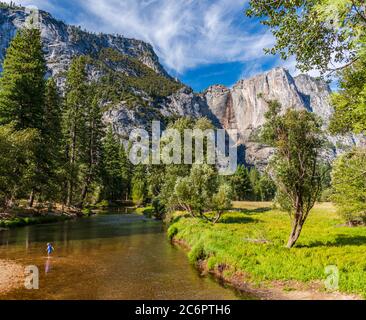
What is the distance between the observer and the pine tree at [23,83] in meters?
45.3

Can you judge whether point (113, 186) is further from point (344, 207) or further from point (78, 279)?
point (78, 279)

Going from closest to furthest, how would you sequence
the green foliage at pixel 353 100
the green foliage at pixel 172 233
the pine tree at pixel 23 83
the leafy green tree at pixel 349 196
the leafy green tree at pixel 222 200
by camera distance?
the green foliage at pixel 353 100
the green foliage at pixel 172 233
the leafy green tree at pixel 349 196
the leafy green tree at pixel 222 200
the pine tree at pixel 23 83

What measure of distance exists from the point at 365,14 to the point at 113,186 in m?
98.3

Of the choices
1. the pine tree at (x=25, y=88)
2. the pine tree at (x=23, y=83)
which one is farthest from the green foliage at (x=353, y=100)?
the pine tree at (x=23, y=83)

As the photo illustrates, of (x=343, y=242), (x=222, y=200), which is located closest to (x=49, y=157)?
(x=222, y=200)

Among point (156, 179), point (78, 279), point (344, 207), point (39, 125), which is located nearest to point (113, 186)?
point (156, 179)

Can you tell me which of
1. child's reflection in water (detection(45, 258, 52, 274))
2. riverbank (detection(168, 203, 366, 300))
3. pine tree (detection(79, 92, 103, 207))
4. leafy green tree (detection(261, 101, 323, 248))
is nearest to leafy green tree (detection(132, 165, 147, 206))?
pine tree (detection(79, 92, 103, 207))

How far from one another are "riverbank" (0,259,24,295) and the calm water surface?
0.78 m

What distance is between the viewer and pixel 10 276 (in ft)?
56.7

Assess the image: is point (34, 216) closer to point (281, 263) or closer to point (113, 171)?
point (281, 263)

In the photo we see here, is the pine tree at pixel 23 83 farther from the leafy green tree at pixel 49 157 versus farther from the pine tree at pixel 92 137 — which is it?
the pine tree at pixel 92 137

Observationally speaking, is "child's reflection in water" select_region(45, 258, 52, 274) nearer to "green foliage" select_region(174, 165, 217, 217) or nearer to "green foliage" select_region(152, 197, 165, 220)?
"green foliage" select_region(174, 165, 217, 217)

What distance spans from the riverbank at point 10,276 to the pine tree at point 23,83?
93.6 ft

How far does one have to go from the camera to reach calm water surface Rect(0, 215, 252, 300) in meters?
15.2
